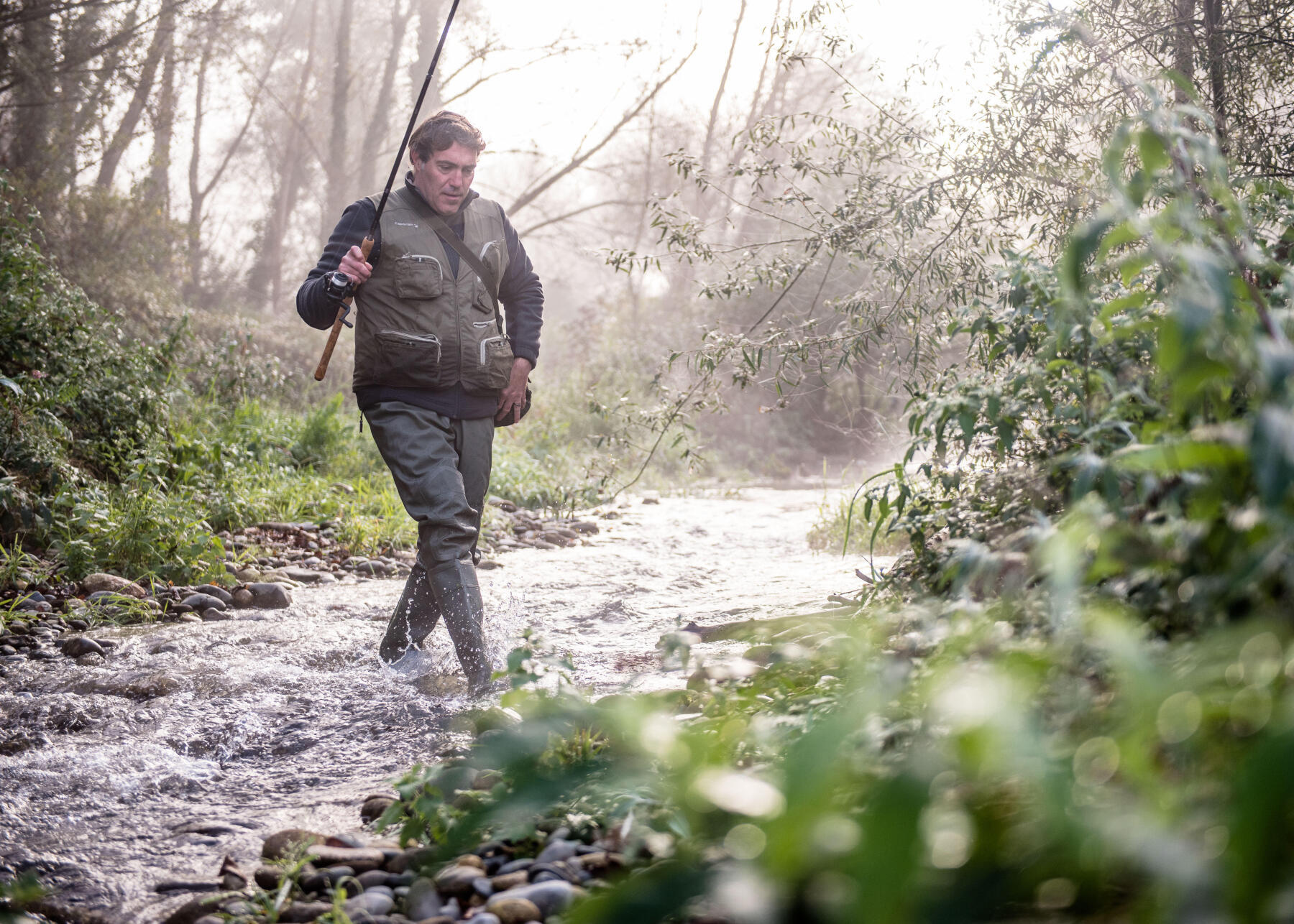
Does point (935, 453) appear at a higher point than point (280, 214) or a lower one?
lower

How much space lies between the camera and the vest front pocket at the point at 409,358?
3979 millimetres

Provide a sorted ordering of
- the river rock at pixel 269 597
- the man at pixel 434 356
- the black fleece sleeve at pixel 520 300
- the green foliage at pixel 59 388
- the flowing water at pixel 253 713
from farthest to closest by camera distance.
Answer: the green foliage at pixel 59 388
the river rock at pixel 269 597
the black fleece sleeve at pixel 520 300
the man at pixel 434 356
the flowing water at pixel 253 713

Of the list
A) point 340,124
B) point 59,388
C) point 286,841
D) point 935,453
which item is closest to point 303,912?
point 286,841

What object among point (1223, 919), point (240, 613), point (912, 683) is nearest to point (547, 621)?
point (240, 613)

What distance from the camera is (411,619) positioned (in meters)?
4.29

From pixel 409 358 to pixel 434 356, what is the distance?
102 mm

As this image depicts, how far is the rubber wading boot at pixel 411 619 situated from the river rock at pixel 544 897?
252 centimetres

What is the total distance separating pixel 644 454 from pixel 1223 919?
12621 mm

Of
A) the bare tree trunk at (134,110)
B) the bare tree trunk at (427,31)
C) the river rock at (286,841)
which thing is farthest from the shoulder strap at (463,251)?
the bare tree trunk at (427,31)

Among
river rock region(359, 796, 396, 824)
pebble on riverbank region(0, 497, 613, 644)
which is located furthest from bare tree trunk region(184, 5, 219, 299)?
river rock region(359, 796, 396, 824)

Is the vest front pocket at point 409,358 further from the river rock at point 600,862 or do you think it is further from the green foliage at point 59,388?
the green foliage at point 59,388

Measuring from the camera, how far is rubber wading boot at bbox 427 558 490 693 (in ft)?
12.4

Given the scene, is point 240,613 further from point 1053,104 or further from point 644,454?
point 644,454

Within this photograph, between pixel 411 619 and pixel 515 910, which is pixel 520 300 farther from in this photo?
pixel 515 910
